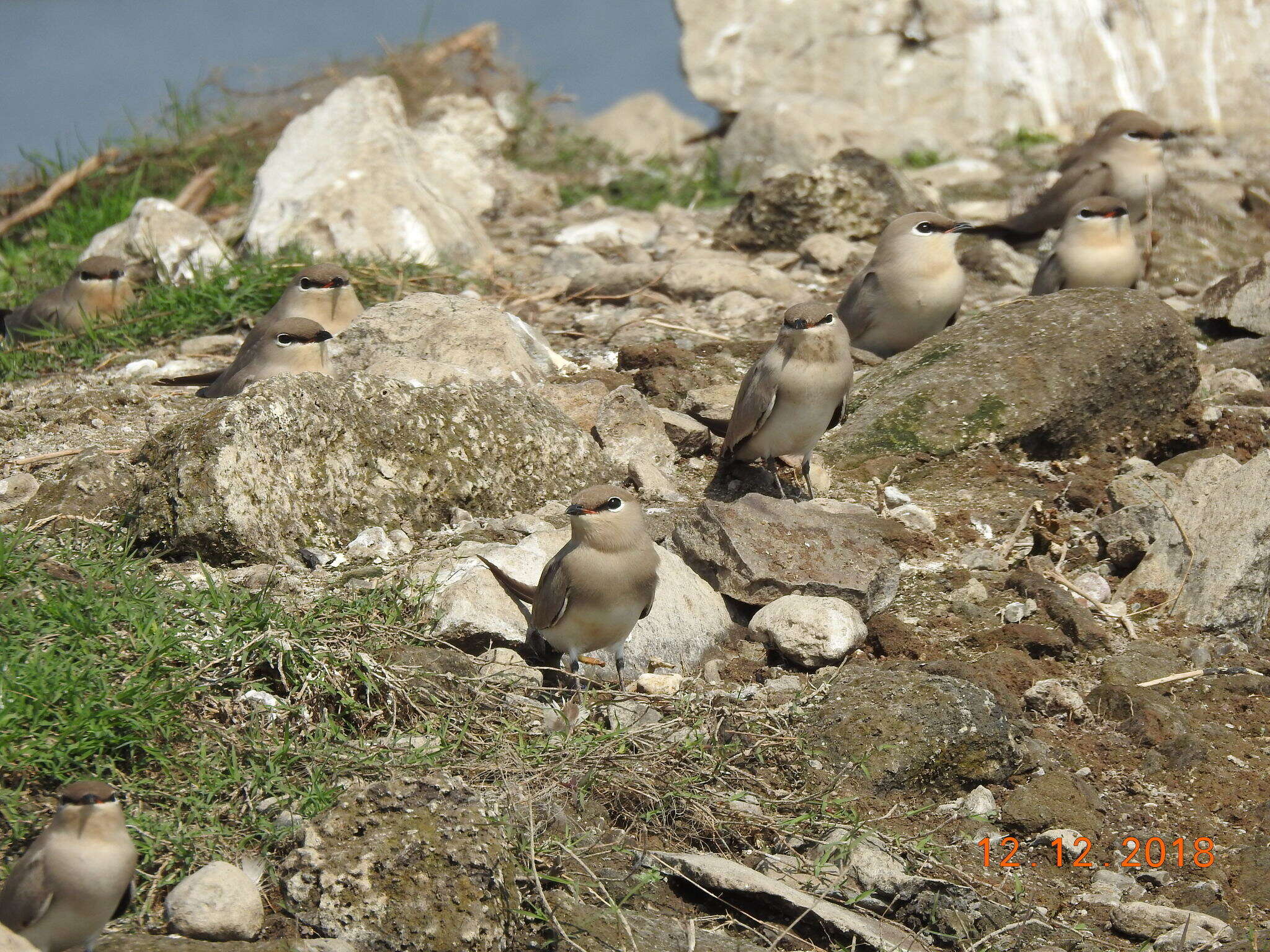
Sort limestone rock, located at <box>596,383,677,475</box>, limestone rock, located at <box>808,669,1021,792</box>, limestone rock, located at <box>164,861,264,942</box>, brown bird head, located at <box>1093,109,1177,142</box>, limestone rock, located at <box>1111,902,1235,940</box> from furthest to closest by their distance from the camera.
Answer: brown bird head, located at <box>1093,109,1177,142</box> < limestone rock, located at <box>596,383,677,475</box> < limestone rock, located at <box>808,669,1021,792</box> < limestone rock, located at <box>1111,902,1235,940</box> < limestone rock, located at <box>164,861,264,942</box>

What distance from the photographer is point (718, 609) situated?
18.4ft

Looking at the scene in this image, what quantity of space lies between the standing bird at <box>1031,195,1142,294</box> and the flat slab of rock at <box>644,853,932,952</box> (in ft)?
17.7

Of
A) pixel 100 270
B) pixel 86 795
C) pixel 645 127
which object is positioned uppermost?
pixel 86 795

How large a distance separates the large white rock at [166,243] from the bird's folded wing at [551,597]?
5.10 m

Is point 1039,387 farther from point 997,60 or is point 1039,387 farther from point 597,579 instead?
point 997,60

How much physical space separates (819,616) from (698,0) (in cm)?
1001

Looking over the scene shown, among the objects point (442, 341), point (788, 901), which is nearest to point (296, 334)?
point (442, 341)

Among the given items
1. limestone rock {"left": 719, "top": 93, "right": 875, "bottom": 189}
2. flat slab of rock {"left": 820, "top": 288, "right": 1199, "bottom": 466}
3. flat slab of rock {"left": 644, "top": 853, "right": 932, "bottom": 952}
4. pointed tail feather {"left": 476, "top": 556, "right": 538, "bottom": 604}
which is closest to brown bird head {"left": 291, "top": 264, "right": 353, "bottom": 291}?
flat slab of rock {"left": 820, "top": 288, "right": 1199, "bottom": 466}

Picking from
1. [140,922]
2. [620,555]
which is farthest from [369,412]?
[140,922]

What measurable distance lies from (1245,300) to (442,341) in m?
5.20

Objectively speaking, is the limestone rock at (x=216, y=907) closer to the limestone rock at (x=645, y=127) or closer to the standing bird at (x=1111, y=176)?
the standing bird at (x=1111, y=176)

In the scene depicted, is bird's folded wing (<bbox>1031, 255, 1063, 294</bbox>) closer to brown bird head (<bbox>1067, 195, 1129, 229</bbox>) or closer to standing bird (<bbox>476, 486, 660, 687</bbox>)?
brown bird head (<bbox>1067, 195, 1129, 229</bbox>)

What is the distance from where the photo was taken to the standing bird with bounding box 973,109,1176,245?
1020 centimetres

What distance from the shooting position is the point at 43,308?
28.7ft
